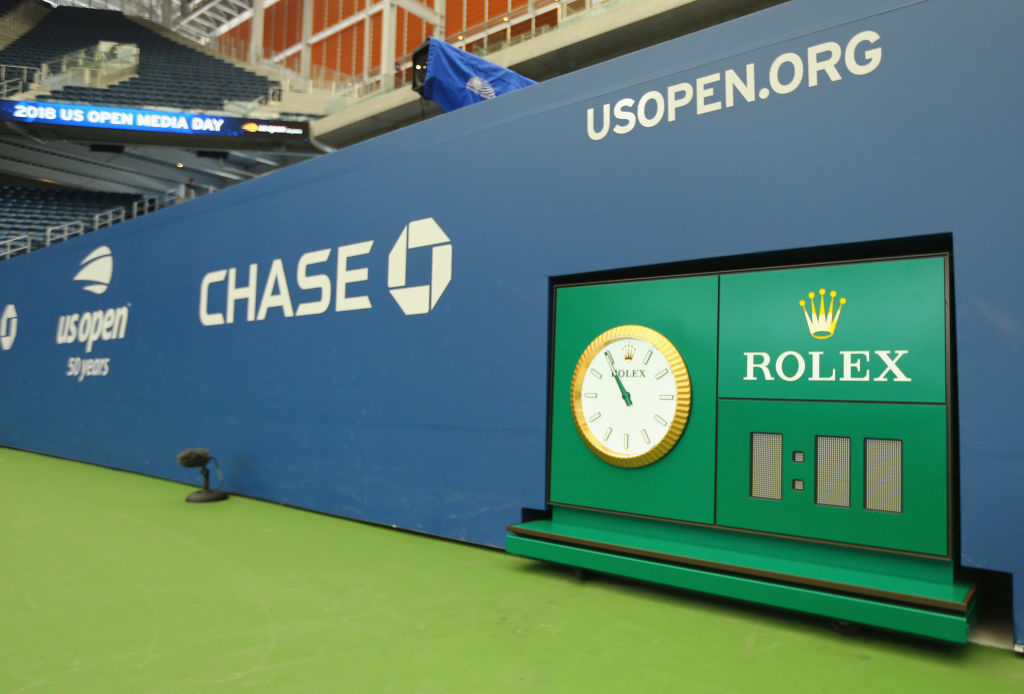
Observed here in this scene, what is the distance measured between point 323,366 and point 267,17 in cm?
2382

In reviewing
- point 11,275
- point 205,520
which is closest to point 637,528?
point 205,520

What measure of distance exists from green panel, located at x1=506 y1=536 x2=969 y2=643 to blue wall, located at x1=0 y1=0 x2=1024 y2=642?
30cm

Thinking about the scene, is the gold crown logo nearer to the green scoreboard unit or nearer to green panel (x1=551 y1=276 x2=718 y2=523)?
the green scoreboard unit

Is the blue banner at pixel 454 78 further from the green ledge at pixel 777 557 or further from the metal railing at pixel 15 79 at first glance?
the metal railing at pixel 15 79

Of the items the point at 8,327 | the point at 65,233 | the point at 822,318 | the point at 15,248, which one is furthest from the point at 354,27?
the point at 822,318

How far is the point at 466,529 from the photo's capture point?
3529 millimetres

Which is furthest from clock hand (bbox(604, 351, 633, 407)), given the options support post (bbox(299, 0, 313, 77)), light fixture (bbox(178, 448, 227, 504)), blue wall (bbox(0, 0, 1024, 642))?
support post (bbox(299, 0, 313, 77))

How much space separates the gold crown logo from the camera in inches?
93.4

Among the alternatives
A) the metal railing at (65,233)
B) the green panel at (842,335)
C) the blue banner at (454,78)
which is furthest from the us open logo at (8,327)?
the green panel at (842,335)

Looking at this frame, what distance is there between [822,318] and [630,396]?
845 millimetres

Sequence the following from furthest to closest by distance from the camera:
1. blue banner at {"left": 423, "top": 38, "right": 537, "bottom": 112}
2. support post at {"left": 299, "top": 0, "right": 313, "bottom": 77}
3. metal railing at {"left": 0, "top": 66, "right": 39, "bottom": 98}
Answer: support post at {"left": 299, "top": 0, "right": 313, "bottom": 77} < metal railing at {"left": 0, "top": 66, "right": 39, "bottom": 98} < blue banner at {"left": 423, "top": 38, "right": 537, "bottom": 112}

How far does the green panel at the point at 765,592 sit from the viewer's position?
191 cm

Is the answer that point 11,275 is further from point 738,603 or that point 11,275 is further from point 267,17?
point 267,17

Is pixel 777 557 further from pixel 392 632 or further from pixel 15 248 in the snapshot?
pixel 15 248
